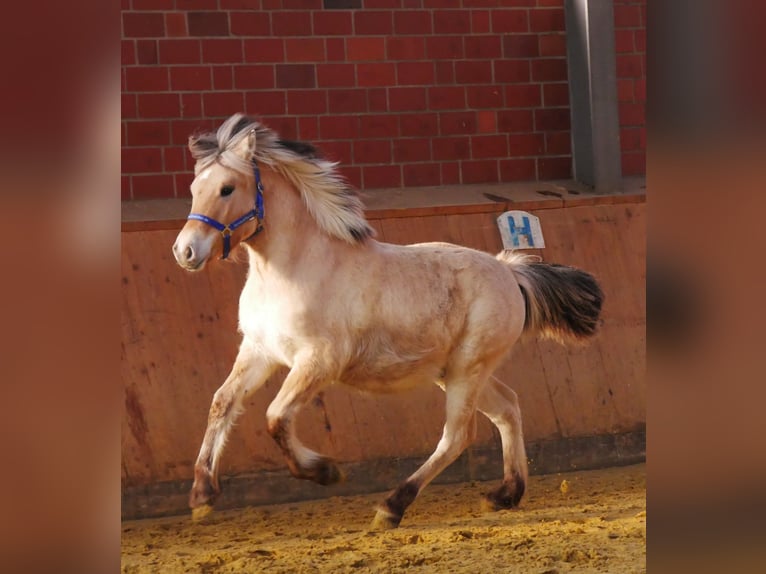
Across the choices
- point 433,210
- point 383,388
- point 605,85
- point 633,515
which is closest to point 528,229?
point 433,210

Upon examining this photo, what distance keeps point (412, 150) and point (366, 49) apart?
2.12 ft

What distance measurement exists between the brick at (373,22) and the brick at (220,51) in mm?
719

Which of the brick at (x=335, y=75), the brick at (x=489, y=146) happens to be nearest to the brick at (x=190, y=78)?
the brick at (x=335, y=75)

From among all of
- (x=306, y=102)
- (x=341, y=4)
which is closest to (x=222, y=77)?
(x=306, y=102)

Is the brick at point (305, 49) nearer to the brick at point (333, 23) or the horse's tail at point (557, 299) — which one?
the brick at point (333, 23)

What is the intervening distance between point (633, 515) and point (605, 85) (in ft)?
9.07

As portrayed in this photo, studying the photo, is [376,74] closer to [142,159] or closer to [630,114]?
[142,159]

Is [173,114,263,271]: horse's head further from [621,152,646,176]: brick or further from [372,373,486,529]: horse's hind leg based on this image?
[621,152,646,176]: brick

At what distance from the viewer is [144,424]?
5621mm

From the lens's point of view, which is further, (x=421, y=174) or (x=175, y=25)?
(x=421, y=174)

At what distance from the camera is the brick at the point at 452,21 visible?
6816 millimetres

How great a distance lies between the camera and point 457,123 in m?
6.89
